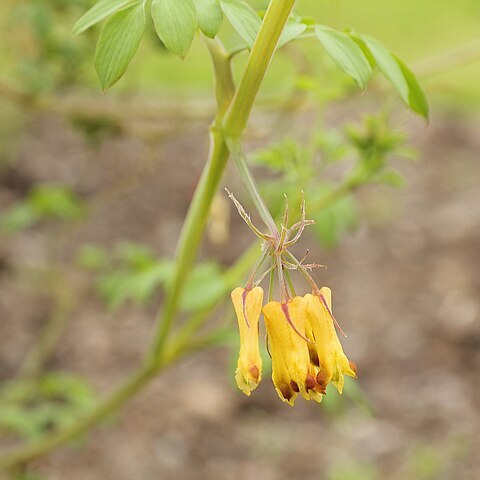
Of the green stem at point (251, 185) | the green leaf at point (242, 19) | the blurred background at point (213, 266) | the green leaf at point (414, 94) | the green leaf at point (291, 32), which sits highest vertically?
the green leaf at point (242, 19)

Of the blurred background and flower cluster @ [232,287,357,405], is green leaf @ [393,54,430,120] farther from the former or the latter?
the blurred background

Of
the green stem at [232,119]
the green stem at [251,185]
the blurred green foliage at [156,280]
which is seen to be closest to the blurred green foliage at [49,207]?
the blurred green foliage at [156,280]

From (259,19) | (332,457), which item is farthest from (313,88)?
(332,457)

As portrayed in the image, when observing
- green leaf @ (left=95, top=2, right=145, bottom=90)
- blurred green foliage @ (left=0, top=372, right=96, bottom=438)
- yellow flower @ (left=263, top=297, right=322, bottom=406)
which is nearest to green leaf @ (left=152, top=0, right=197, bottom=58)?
green leaf @ (left=95, top=2, right=145, bottom=90)

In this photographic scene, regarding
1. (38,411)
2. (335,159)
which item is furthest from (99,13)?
(38,411)

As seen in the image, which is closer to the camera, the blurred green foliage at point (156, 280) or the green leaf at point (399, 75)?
the green leaf at point (399, 75)

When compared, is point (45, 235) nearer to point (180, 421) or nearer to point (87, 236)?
point (87, 236)

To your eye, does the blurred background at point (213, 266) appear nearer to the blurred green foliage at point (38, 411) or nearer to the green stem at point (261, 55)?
the blurred green foliage at point (38, 411)

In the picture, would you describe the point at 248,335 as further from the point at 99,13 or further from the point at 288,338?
the point at 99,13
